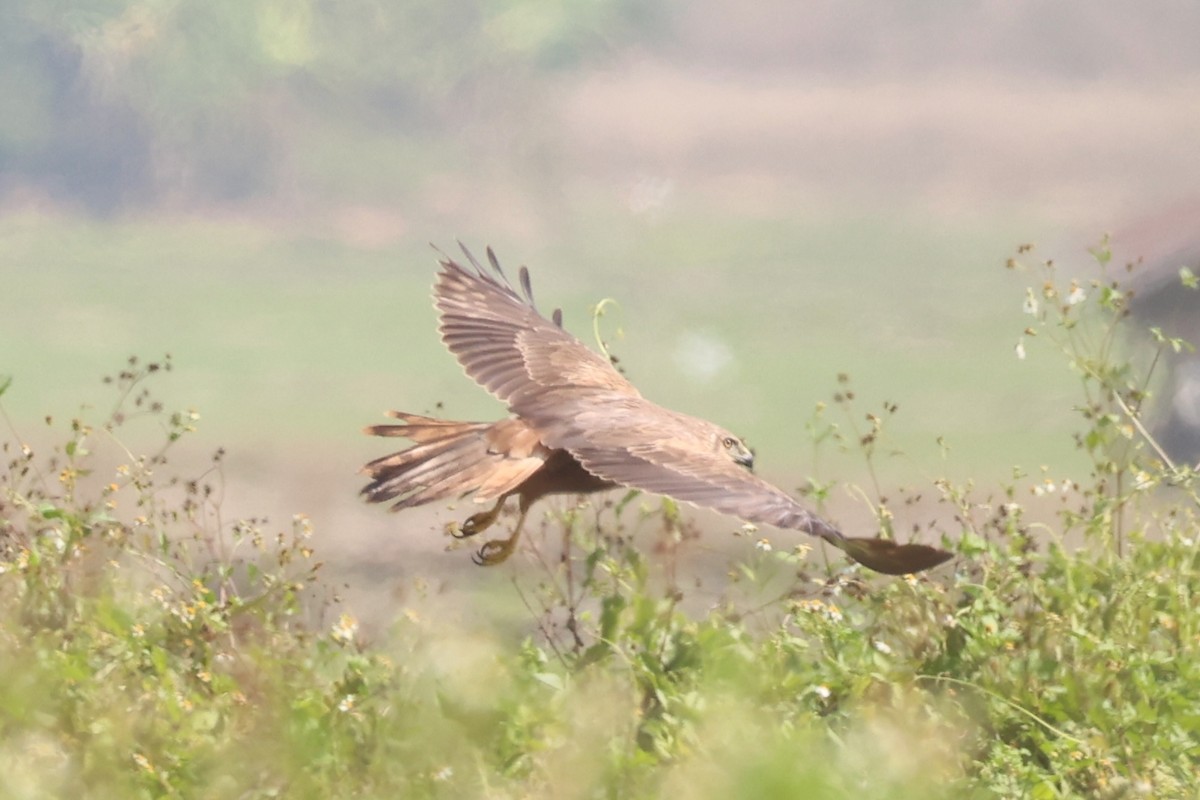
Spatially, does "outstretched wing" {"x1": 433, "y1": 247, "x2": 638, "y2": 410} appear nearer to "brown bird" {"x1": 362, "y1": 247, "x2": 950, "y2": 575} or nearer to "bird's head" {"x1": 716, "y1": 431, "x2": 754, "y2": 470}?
"brown bird" {"x1": 362, "y1": 247, "x2": 950, "y2": 575}

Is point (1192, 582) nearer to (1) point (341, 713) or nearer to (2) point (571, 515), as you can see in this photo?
(2) point (571, 515)

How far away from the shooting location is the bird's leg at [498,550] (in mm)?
4562

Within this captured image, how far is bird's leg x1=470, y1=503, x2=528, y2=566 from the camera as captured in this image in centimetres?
456

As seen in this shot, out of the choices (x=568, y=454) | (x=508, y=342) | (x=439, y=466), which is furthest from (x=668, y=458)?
(x=508, y=342)

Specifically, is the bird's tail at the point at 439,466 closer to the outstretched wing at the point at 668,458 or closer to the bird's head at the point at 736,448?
the outstretched wing at the point at 668,458

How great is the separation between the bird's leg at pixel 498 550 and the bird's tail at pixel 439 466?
0.33 metres

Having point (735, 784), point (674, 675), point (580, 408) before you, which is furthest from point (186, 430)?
point (735, 784)

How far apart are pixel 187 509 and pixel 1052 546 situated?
2444 millimetres

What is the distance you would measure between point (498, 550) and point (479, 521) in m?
0.18

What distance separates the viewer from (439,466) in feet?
13.6

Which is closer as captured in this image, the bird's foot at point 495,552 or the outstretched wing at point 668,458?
the outstretched wing at point 668,458

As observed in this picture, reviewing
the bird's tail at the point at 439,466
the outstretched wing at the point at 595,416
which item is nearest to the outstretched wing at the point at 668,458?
the outstretched wing at the point at 595,416

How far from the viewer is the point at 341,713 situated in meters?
3.56

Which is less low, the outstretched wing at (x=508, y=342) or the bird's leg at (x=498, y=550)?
the outstretched wing at (x=508, y=342)
